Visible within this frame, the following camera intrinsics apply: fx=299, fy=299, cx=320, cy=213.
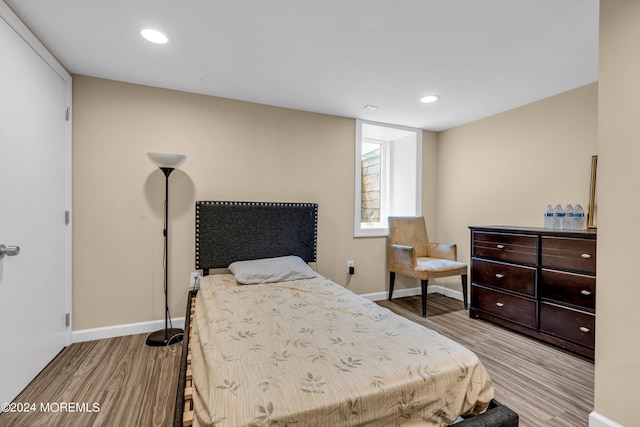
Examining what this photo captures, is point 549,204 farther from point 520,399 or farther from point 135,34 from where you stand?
point 135,34

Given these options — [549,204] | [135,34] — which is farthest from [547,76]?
[135,34]

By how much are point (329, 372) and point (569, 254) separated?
238cm

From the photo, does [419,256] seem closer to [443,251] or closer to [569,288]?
[443,251]

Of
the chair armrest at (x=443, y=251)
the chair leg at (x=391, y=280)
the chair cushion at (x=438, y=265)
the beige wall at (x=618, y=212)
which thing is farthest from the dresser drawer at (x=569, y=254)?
the chair leg at (x=391, y=280)

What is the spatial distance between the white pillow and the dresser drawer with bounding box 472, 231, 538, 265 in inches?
71.2

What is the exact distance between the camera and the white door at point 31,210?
1682mm

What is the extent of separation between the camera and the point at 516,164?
3271 mm

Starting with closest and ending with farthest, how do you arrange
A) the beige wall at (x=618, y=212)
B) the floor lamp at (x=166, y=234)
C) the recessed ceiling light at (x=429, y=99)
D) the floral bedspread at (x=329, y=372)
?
the floral bedspread at (x=329, y=372), the beige wall at (x=618, y=212), the floor lamp at (x=166, y=234), the recessed ceiling light at (x=429, y=99)

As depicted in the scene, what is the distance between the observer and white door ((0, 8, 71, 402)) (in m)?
1.68

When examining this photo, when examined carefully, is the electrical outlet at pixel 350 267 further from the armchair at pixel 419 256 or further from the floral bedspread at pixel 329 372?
the floral bedspread at pixel 329 372

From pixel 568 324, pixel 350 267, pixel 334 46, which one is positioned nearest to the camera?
pixel 334 46

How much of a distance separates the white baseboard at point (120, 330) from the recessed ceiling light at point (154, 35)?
7.64 feet

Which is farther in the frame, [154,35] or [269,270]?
[269,270]

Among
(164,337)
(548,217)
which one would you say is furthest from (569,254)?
(164,337)
